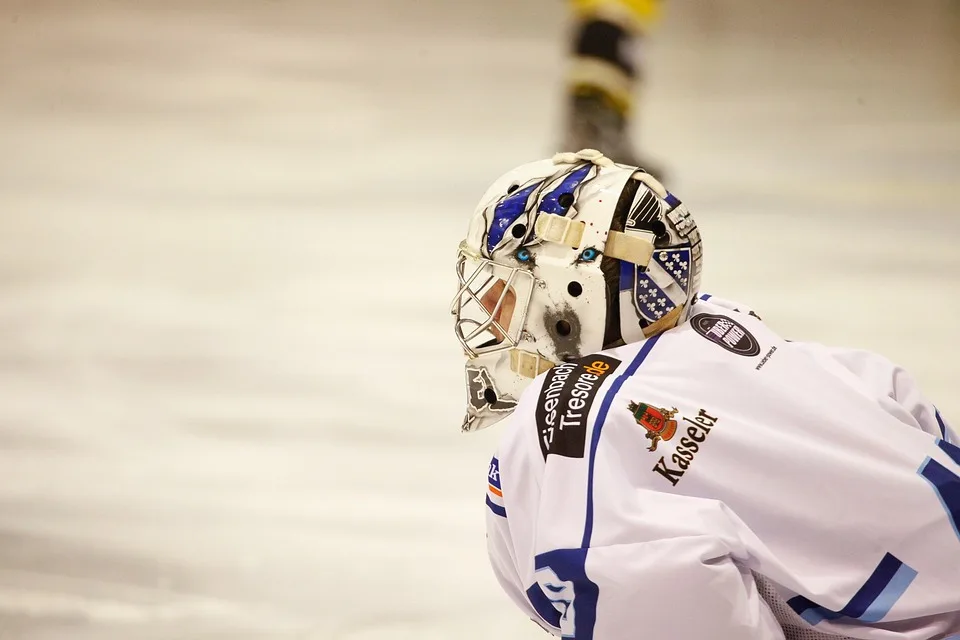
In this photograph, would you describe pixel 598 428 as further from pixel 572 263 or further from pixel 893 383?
pixel 893 383

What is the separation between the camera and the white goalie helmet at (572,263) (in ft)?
5.35

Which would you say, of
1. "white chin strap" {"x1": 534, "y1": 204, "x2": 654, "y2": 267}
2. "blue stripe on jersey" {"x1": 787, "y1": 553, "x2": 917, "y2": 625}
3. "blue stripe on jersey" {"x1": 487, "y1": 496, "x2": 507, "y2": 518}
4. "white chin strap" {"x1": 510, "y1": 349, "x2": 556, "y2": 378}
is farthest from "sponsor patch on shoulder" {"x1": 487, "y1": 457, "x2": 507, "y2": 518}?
"blue stripe on jersey" {"x1": 787, "y1": 553, "x2": 917, "y2": 625}

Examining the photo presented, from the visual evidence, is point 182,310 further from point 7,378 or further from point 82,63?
point 82,63

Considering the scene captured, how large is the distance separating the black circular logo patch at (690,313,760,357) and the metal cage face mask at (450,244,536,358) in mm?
291

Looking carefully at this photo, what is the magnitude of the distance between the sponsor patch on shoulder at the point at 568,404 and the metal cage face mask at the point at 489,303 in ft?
0.70

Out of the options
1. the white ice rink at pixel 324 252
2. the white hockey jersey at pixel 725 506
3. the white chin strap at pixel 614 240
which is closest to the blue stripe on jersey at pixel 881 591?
the white hockey jersey at pixel 725 506

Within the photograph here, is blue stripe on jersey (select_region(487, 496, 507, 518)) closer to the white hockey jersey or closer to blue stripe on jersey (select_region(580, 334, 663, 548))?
the white hockey jersey

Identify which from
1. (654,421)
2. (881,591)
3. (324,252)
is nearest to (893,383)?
(881,591)

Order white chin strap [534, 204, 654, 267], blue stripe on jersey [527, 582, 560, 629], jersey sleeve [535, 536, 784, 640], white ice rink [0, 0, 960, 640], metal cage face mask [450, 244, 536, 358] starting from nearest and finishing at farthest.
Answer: jersey sleeve [535, 536, 784, 640] < blue stripe on jersey [527, 582, 560, 629] < white chin strap [534, 204, 654, 267] < metal cage face mask [450, 244, 536, 358] < white ice rink [0, 0, 960, 640]

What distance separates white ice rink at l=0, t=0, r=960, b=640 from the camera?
7.86ft

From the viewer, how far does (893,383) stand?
5.58 feet

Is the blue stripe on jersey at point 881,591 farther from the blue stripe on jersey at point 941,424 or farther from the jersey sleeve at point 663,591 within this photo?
the blue stripe on jersey at point 941,424

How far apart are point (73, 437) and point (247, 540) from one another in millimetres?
708

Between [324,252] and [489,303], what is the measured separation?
1.81 m
